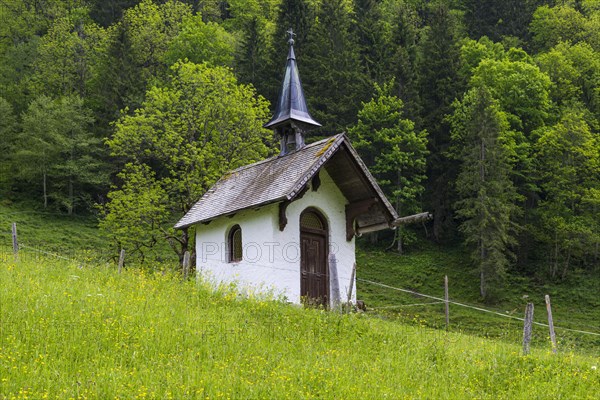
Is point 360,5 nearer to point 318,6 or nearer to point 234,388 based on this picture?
point 318,6

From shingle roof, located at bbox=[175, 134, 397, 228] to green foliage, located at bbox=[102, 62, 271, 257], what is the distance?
6.68m

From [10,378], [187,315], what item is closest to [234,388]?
[10,378]

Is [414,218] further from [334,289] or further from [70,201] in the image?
[70,201]

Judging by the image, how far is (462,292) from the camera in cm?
3753

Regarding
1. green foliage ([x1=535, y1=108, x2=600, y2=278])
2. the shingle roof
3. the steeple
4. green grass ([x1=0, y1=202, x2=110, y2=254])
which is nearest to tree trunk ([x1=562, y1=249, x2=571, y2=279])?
green foliage ([x1=535, y1=108, x2=600, y2=278])

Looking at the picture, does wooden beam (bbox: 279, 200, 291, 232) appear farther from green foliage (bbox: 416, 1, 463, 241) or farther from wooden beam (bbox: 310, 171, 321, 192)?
green foliage (bbox: 416, 1, 463, 241)

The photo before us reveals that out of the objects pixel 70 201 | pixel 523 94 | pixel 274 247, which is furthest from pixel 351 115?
pixel 274 247

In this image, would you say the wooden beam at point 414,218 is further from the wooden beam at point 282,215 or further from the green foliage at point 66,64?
the green foliage at point 66,64

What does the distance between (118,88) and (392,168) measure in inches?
835

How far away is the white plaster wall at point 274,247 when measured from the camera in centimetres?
1891

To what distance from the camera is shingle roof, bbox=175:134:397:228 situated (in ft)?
60.7

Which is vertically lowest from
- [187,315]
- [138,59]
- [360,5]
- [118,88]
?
[187,315]

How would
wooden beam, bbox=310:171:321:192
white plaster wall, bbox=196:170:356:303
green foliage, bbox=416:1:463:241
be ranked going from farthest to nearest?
green foliage, bbox=416:1:463:241 < wooden beam, bbox=310:171:321:192 < white plaster wall, bbox=196:170:356:303

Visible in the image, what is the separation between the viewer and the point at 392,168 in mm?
45594
